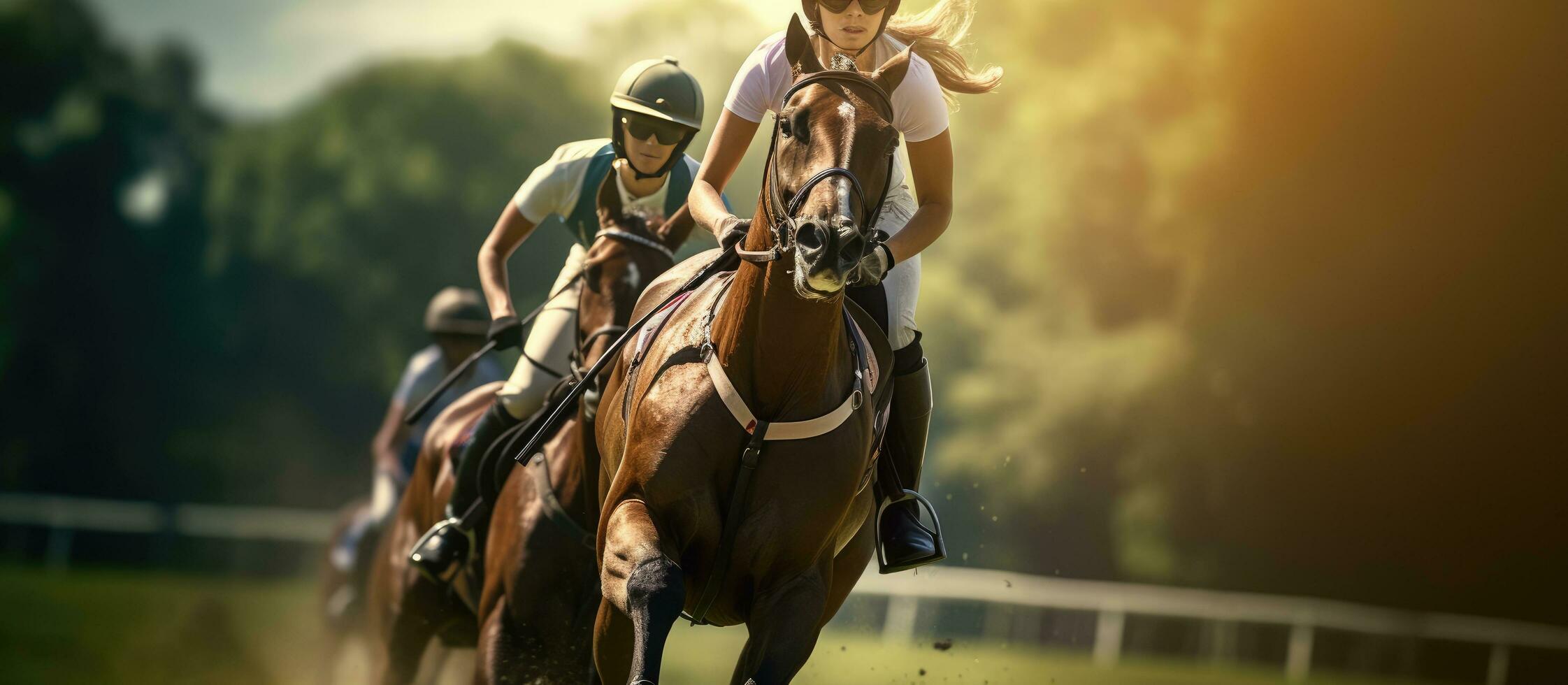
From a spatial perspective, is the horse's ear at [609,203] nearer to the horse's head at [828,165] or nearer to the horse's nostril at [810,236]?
the horse's head at [828,165]

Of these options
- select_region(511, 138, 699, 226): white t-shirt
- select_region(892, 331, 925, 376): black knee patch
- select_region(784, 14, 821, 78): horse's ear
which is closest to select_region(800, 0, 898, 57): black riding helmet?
select_region(784, 14, 821, 78): horse's ear

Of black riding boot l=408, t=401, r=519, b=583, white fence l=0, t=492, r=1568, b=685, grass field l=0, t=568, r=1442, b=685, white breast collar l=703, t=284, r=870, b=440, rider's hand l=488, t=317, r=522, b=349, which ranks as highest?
rider's hand l=488, t=317, r=522, b=349

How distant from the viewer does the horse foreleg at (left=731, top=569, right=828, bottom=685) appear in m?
4.67

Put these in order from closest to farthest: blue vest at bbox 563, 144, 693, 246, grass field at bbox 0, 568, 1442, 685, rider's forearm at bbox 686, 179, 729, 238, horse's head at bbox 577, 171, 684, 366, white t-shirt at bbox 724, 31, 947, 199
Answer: rider's forearm at bbox 686, 179, 729, 238 < white t-shirt at bbox 724, 31, 947, 199 < horse's head at bbox 577, 171, 684, 366 < blue vest at bbox 563, 144, 693, 246 < grass field at bbox 0, 568, 1442, 685

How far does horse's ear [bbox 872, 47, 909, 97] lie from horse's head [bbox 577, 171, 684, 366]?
6.51 ft

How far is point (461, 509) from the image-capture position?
7.39 m

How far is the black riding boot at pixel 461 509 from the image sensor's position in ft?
23.6

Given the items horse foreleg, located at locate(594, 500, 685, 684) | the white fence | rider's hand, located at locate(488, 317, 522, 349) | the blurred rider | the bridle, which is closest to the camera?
the bridle

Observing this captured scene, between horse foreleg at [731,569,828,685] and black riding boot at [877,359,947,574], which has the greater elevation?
black riding boot at [877,359,947,574]

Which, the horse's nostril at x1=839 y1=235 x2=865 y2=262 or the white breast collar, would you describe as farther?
the white breast collar

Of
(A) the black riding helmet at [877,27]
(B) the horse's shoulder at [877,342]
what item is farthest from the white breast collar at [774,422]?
(A) the black riding helmet at [877,27]

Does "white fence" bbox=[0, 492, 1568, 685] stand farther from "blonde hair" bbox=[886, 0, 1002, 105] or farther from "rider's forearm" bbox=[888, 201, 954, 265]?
"rider's forearm" bbox=[888, 201, 954, 265]

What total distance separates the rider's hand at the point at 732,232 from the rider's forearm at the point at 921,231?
0.45 metres

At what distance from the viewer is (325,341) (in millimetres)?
35750
